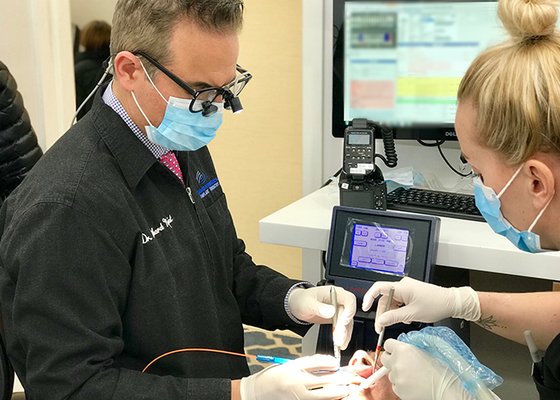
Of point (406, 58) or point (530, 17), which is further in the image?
point (406, 58)

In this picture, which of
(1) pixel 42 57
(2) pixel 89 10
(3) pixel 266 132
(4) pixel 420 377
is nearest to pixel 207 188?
(4) pixel 420 377

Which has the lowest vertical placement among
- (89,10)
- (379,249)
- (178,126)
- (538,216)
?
(379,249)

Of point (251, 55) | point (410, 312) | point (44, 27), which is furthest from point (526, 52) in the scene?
point (44, 27)

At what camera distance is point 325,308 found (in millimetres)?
1514

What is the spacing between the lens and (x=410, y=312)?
1485 mm

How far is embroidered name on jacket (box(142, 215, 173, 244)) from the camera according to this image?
50.9 inches

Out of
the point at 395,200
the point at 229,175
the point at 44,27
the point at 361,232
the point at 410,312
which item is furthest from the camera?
the point at 229,175

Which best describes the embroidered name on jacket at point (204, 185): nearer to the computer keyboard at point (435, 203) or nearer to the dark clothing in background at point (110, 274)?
the dark clothing in background at point (110, 274)

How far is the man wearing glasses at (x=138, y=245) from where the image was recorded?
3.85 ft

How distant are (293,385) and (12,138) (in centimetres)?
138

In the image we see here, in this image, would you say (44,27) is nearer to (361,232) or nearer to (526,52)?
(361,232)

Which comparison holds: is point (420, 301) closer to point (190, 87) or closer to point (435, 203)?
point (435, 203)

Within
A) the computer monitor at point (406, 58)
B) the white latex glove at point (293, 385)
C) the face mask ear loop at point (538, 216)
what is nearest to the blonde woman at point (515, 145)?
the face mask ear loop at point (538, 216)

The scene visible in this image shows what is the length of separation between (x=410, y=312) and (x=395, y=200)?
1.18 feet
